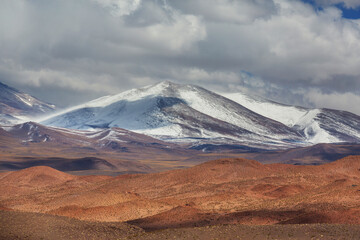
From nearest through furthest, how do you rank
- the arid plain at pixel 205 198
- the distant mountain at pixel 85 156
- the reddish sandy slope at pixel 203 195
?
the arid plain at pixel 205 198 < the reddish sandy slope at pixel 203 195 < the distant mountain at pixel 85 156

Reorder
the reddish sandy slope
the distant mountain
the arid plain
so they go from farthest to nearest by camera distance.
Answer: the distant mountain
the reddish sandy slope
the arid plain

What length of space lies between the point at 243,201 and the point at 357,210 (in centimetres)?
1881

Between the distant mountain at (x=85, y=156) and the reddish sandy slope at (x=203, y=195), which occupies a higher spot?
the reddish sandy slope at (x=203, y=195)

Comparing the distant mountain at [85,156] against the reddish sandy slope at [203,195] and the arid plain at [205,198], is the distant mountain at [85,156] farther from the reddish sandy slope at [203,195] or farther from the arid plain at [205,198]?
the arid plain at [205,198]

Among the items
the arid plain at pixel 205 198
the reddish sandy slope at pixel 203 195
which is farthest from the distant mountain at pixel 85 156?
the arid plain at pixel 205 198

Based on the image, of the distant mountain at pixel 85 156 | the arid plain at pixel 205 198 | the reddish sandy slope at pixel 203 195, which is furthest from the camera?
the distant mountain at pixel 85 156

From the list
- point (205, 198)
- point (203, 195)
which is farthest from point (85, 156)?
point (205, 198)

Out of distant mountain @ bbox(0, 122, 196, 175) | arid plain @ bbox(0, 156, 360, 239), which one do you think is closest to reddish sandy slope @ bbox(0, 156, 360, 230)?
arid plain @ bbox(0, 156, 360, 239)

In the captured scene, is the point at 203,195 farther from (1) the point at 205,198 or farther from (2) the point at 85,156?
(2) the point at 85,156

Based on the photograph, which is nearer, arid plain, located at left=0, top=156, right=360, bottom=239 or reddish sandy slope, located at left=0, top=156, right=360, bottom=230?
arid plain, located at left=0, top=156, right=360, bottom=239

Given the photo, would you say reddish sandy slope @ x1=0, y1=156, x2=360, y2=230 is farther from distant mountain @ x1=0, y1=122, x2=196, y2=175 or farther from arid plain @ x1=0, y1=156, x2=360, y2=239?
distant mountain @ x1=0, y1=122, x2=196, y2=175

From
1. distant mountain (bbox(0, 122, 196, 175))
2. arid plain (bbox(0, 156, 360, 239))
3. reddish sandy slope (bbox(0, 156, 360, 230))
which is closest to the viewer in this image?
arid plain (bbox(0, 156, 360, 239))

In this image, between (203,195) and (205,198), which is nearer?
(205,198)

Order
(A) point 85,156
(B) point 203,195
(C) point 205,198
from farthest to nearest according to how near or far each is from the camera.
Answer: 1. (A) point 85,156
2. (B) point 203,195
3. (C) point 205,198
